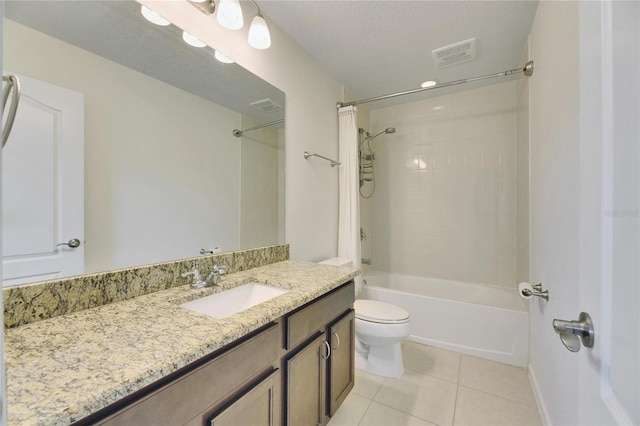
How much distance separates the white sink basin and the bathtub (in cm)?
155

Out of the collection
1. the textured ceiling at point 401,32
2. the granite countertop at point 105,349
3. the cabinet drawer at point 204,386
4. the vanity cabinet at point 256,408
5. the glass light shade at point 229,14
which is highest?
the textured ceiling at point 401,32

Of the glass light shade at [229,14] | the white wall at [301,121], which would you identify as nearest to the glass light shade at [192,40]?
the white wall at [301,121]

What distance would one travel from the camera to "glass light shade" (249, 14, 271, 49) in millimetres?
1413

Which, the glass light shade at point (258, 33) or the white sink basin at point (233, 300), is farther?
the glass light shade at point (258, 33)

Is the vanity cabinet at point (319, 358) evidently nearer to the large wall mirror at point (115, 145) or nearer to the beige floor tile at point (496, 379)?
the large wall mirror at point (115, 145)

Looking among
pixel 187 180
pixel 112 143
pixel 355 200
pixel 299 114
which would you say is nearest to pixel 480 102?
pixel 355 200

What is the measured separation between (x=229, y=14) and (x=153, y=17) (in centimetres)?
33

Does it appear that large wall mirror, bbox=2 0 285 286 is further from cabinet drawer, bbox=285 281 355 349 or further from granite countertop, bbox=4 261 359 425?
cabinet drawer, bbox=285 281 355 349

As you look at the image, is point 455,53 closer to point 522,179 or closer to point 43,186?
point 522,179

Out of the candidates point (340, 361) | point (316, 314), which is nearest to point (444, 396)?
point (340, 361)

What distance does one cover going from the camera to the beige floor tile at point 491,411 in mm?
1501

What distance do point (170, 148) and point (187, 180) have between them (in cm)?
16

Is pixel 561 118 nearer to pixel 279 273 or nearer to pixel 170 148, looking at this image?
pixel 279 273

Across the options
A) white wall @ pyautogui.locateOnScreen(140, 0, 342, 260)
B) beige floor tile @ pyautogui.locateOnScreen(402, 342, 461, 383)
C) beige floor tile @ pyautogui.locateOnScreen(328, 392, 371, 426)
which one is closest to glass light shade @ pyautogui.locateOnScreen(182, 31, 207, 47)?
white wall @ pyautogui.locateOnScreen(140, 0, 342, 260)
